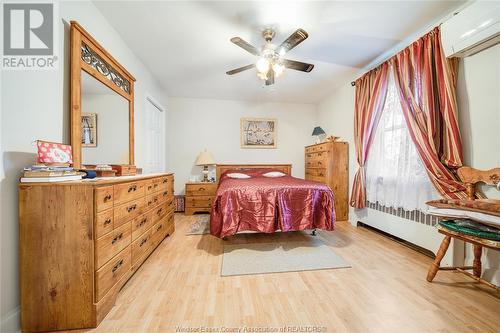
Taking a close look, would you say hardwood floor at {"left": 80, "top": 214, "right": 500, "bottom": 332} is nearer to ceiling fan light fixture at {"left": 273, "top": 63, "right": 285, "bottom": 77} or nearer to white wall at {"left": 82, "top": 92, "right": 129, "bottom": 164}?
white wall at {"left": 82, "top": 92, "right": 129, "bottom": 164}

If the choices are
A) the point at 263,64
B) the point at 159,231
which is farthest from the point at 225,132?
the point at 159,231

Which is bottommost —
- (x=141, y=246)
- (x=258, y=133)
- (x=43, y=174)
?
(x=141, y=246)

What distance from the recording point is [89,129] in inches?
69.7

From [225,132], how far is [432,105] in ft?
12.0

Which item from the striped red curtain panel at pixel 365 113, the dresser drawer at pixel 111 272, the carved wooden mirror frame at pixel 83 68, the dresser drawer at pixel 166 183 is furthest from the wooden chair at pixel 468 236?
the carved wooden mirror frame at pixel 83 68

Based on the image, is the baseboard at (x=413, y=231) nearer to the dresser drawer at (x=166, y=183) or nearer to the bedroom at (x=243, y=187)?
the bedroom at (x=243, y=187)

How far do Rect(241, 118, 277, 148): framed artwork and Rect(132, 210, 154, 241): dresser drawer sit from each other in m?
2.96

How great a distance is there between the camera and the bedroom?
121 centimetres

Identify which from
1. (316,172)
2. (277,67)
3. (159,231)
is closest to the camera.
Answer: (277,67)

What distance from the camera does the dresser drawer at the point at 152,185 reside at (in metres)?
2.06

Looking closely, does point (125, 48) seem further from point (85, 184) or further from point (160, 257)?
point (160, 257)

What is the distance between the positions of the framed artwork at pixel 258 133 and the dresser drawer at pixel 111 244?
11.2 feet

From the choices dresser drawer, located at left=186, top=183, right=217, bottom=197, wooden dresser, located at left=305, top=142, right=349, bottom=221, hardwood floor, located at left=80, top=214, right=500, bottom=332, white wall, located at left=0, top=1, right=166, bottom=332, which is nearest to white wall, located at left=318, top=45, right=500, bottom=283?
hardwood floor, located at left=80, top=214, right=500, bottom=332

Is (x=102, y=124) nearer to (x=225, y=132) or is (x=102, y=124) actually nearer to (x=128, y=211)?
(x=128, y=211)
